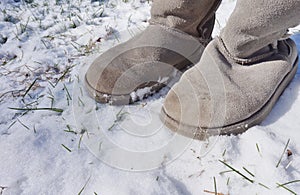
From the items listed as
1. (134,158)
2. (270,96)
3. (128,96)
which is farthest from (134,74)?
(270,96)

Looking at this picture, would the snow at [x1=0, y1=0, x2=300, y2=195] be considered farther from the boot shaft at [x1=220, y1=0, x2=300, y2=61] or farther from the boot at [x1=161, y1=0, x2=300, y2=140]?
the boot shaft at [x1=220, y1=0, x2=300, y2=61]

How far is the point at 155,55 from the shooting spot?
1.25m

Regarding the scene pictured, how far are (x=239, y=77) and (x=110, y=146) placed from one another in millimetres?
444

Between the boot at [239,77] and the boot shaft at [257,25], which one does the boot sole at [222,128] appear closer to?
the boot at [239,77]

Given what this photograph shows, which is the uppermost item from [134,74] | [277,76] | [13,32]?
[277,76]

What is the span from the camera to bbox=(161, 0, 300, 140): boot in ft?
3.33

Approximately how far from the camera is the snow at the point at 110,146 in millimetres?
897

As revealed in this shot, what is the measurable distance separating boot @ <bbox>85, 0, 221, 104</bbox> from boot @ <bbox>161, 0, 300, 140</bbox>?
0.15 meters

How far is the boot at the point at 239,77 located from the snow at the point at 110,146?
42 mm

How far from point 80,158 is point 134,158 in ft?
0.49

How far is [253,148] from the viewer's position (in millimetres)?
958

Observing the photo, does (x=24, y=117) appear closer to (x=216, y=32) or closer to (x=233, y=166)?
(x=233, y=166)

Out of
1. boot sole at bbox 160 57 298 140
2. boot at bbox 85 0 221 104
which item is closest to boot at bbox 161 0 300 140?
boot sole at bbox 160 57 298 140

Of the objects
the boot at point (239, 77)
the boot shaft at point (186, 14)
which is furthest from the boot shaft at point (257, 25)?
the boot shaft at point (186, 14)
